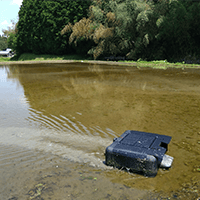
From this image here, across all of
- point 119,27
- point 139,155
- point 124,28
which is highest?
point 119,27

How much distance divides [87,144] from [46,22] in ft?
136

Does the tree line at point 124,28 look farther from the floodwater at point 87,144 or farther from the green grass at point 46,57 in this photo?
the floodwater at point 87,144

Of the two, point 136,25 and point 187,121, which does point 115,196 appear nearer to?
point 187,121

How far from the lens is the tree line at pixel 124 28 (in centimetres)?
2319

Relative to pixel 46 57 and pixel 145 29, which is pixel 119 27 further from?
pixel 46 57

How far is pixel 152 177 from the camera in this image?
10.2ft

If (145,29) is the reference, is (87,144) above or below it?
below

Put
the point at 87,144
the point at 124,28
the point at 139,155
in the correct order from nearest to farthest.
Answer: the point at 139,155 → the point at 87,144 → the point at 124,28

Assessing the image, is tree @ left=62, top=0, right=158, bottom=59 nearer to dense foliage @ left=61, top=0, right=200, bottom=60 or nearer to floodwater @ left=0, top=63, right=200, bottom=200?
dense foliage @ left=61, top=0, right=200, bottom=60

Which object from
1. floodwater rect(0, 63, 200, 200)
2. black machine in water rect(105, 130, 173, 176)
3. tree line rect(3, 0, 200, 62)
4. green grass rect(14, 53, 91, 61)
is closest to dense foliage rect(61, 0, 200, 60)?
tree line rect(3, 0, 200, 62)

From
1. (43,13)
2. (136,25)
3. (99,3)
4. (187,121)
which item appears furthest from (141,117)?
(43,13)

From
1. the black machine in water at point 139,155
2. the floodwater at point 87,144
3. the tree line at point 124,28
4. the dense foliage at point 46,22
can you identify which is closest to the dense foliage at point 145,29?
the tree line at point 124,28

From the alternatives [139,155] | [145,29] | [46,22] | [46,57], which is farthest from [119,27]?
[139,155]

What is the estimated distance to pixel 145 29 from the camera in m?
25.3
